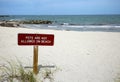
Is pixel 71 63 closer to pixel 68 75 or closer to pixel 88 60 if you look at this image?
pixel 88 60

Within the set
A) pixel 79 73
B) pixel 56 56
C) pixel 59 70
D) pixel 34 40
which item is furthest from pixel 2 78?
pixel 56 56

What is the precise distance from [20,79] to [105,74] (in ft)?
7.20

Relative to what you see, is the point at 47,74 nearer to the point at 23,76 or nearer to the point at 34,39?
the point at 23,76

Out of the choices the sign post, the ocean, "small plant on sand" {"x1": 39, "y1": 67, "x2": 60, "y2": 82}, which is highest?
the sign post

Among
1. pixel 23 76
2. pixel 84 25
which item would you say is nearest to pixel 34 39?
pixel 23 76

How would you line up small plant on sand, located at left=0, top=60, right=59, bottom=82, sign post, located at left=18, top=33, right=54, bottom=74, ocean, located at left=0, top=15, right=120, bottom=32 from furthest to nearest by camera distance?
ocean, located at left=0, top=15, right=120, bottom=32, sign post, located at left=18, top=33, right=54, bottom=74, small plant on sand, located at left=0, top=60, right=59, bottom=82

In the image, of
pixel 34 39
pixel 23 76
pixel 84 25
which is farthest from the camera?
pixel 84 25

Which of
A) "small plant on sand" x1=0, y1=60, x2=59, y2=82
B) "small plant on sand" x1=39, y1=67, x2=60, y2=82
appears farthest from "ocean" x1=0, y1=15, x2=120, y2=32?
"small plant on sand" x1=0, y1=60, x2=59, y2=82

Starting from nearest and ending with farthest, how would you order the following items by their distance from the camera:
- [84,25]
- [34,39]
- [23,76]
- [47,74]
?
1. [23,76]
2. [34,39]
3. [47,74]
4. [84,25]

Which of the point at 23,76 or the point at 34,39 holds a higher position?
the point at 34,39

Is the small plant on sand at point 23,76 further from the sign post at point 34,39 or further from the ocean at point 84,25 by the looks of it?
the ocean at point 84,25

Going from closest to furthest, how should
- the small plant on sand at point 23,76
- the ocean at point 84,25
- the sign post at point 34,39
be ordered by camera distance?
the small plant on sand at point 23,76, the sign post at point 34,39, the ocean at point 84,25

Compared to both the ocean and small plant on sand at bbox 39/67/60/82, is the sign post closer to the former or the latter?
small plant on sand at bbox 39/67/60/82

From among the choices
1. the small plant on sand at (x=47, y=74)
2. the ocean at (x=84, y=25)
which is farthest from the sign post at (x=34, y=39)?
the ocean at (x=84, y=25)
